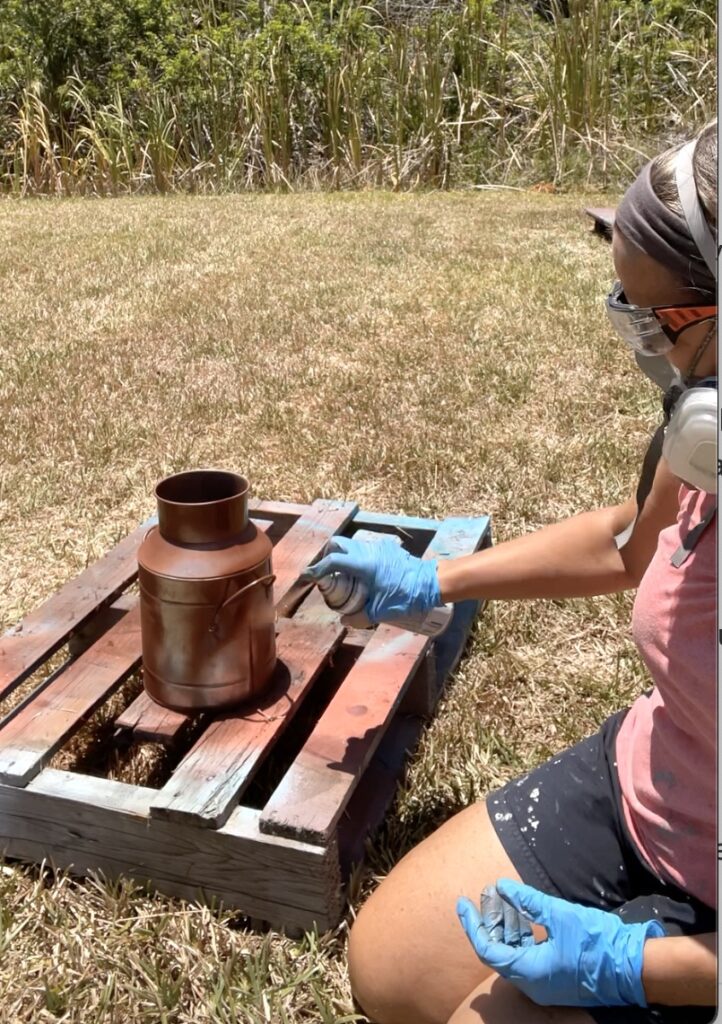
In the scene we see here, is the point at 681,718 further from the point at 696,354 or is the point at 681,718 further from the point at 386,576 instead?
the point at 386,576

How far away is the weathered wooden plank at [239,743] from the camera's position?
1.67 metres

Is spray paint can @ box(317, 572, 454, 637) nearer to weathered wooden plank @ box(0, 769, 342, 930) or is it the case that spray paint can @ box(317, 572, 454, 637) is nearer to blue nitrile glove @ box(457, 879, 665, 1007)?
weathered wooden plank @ box(0, 769, 342, 930)

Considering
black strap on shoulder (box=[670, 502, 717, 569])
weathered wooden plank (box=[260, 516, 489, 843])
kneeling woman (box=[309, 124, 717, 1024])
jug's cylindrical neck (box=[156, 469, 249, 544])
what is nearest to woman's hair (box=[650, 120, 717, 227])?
kneeling woman (box=[309, 124, 717, 1024])

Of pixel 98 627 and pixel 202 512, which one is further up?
pixel 202 512

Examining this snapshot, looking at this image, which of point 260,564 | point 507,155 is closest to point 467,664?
point 260,564

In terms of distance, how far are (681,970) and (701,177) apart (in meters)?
0.98

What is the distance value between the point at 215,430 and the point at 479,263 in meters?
2.84

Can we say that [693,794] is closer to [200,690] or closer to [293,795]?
[293,795]

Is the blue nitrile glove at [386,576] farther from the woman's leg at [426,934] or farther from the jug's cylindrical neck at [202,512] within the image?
the woman's leg at [426,934]

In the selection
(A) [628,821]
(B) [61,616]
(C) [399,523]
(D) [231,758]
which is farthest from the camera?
(C) [399,523]

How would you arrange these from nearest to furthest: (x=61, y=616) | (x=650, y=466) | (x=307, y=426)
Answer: (x=650, y=466)
(x=61, y=616)
(x=307, y=426)

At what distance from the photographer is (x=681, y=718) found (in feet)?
4.49

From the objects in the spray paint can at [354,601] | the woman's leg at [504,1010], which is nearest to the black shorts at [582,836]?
the woman's leg at [504,1010]

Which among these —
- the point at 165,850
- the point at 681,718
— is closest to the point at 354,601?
the point at 165,850
